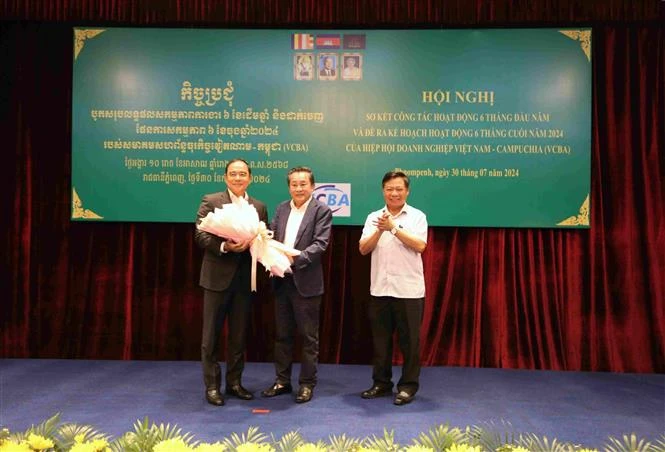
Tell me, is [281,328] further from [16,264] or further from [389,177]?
[16,264]

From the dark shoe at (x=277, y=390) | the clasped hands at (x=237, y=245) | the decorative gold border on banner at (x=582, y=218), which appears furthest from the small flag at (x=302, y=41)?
the dark shoe at (x=277, y=390)

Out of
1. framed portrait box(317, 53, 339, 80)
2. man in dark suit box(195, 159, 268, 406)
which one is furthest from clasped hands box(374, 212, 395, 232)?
framed portrait box(317, 53, 339, 80)

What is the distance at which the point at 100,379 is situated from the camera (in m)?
3.61

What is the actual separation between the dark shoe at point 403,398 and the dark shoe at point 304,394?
481 mm

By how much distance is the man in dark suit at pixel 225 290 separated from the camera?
304cm

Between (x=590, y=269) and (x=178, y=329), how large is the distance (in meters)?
3.09

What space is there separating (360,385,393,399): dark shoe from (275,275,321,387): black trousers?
1.03ft

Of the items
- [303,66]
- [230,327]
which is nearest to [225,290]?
[230,327]

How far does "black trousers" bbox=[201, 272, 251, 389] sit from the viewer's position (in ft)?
10.0

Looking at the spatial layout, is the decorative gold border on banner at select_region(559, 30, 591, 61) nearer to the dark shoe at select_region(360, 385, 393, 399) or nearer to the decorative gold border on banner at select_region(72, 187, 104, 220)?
the dark shoe at select_region(360, 385, 393, 399)

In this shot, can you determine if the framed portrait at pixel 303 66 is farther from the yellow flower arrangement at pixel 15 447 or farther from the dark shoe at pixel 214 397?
the yellow flower arrangement at pixel 15 447

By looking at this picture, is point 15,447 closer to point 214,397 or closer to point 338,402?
point 214,397

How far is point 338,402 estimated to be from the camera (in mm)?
3127

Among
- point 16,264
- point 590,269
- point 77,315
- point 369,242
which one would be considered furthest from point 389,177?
point 16,264
